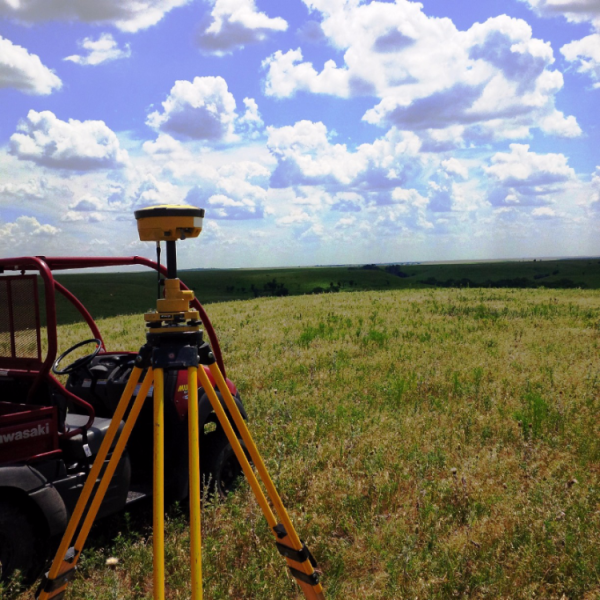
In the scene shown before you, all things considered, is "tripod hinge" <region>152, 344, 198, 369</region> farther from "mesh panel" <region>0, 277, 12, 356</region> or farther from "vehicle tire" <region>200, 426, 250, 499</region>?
"vehicle tire" <region>200, 426, 250, 499</region>

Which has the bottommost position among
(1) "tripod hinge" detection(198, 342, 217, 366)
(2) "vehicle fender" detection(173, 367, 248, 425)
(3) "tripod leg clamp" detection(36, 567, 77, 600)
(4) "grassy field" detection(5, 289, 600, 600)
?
(4) "grassy field" detection(5, 289, 600, 600)

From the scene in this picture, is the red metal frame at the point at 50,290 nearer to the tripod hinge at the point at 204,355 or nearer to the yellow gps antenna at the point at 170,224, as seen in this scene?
the yellow gps antenna at the point at 170,224

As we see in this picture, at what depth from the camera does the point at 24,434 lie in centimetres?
420

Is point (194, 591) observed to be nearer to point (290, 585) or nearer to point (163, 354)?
point (163, 354)

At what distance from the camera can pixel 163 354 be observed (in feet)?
10.2

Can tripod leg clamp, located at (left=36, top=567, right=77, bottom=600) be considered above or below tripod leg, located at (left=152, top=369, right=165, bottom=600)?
below

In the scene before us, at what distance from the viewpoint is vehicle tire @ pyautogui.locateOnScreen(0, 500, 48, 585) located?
4112 millimetres

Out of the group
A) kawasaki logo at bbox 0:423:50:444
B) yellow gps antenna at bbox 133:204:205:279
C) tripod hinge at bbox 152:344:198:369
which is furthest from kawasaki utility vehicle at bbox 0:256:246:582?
tripod hinge at bbox 152:344:198:369

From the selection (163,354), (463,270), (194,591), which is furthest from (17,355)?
(463,270)

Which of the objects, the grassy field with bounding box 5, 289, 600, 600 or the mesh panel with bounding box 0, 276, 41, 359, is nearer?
the grassy field with bounding box 5, 289, 600, 600

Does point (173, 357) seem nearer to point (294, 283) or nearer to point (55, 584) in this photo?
point (55, 584)

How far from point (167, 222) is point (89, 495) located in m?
1.75

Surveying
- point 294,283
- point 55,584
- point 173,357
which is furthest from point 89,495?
point 294,283

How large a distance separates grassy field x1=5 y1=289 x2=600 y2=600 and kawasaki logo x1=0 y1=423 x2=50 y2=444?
1285mm
